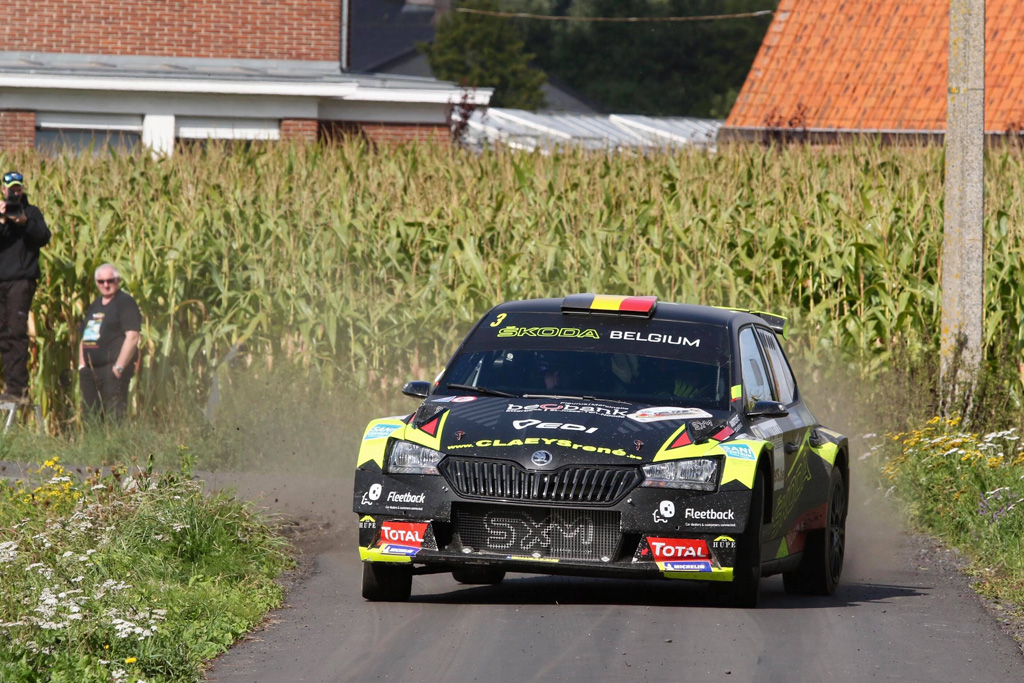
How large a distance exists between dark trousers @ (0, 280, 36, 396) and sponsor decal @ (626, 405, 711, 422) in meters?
8.70

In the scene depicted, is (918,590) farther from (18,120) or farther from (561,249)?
(18,120)

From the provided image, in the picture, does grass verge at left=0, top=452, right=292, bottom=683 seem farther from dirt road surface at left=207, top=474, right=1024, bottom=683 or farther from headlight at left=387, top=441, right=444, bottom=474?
headlight at left=387, top=441, right=444, bottom=474

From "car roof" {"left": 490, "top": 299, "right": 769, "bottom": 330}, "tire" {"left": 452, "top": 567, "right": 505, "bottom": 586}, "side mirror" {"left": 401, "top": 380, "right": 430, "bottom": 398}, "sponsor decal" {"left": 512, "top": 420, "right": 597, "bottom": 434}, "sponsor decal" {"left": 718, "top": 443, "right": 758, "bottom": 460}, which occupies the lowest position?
"tire" {"left": 452, "top": 567, "right": 505, "bottom": 586}

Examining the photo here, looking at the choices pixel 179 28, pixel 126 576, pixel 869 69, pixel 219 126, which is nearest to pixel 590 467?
pixel 126 576

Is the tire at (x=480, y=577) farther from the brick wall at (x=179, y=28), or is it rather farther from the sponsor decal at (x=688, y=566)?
the brick wall at (x=179, y=28)

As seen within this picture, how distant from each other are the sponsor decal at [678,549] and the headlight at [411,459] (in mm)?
1149

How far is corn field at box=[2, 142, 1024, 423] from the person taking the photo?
16.0m

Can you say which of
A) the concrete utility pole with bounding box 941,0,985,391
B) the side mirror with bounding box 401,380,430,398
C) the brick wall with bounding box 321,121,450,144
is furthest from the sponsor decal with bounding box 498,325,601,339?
the brick wall with bounding box 321,121,450,144

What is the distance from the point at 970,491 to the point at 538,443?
5.09m

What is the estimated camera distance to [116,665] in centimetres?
693

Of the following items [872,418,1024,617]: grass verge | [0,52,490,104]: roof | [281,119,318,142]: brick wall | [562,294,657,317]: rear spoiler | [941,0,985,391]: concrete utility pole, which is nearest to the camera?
[562,294,657,317]: rear spoiler

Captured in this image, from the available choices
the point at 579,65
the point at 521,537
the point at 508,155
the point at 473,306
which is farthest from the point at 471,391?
the point at 579,65

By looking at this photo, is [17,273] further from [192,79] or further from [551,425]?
[192,79]

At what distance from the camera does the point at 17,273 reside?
51.8 feet
